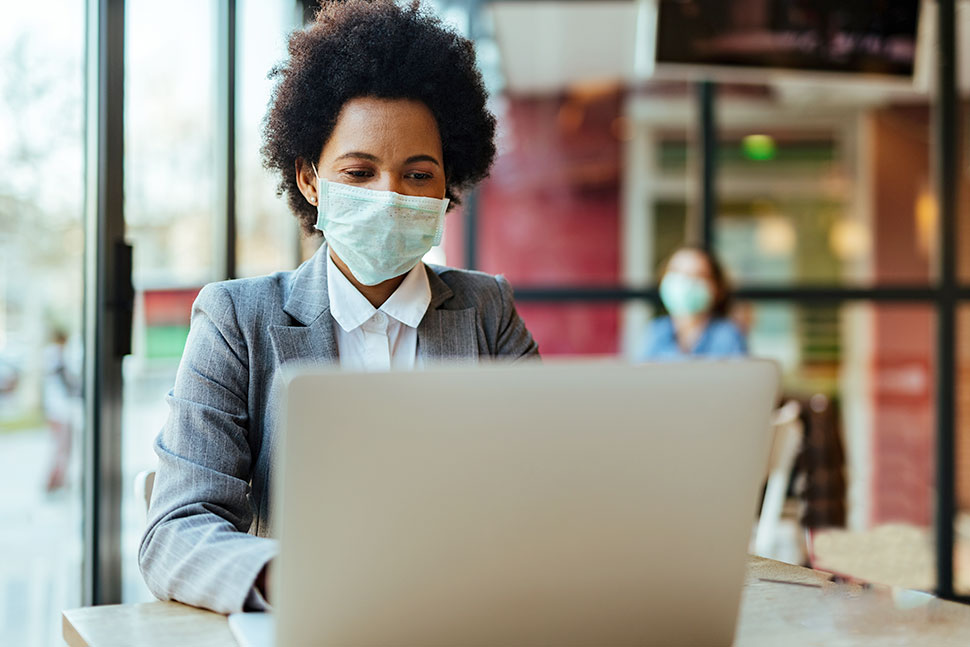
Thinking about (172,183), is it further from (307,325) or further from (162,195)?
(307,325)

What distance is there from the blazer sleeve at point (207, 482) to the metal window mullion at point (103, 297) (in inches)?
32.5

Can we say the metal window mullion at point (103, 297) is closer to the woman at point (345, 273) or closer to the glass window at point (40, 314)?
the glass window at point (40, 314)

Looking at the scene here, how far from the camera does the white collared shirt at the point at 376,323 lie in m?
1.41

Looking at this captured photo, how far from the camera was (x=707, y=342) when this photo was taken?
3.66 m

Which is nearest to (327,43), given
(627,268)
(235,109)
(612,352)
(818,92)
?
(235,109)

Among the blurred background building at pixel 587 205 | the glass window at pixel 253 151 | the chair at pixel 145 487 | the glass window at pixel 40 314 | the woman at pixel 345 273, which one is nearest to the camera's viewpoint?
the woman at pixel 345 273

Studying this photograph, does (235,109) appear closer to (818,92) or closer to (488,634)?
(488,634)

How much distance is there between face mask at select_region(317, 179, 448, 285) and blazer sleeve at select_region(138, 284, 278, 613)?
179 millimetres

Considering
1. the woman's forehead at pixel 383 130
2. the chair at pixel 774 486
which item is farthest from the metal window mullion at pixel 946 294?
the woman's forehead at pixel 383 130

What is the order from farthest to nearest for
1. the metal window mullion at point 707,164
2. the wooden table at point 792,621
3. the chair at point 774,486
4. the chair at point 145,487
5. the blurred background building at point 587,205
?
the metal window mullion at point 707,164 < the chair at point 774,486 < the blurred background building at point 587,205 < the chair at point 145,487 < the wooden table at point 792,621

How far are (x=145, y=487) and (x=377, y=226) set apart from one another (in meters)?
0.47

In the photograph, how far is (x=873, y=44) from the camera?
361 centimetres

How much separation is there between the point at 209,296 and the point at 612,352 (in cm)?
376

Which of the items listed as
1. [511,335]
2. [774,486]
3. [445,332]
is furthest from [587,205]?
[445,332]
